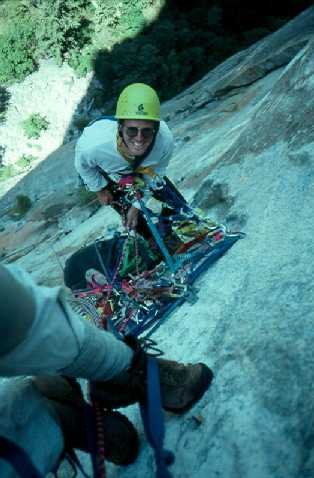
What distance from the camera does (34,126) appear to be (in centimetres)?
1770

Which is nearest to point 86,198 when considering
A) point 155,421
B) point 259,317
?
point 259,317

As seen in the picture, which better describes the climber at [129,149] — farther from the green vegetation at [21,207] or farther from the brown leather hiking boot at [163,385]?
the green vegetation at [21,207]

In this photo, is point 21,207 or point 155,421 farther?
point 21,207

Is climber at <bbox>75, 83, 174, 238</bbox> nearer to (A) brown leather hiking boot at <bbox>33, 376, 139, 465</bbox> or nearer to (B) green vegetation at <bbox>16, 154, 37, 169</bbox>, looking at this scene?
(A) brown leather hiking boot at <bbox>33, 376, 139, 465</bbox>

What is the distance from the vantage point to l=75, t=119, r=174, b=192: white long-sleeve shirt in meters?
3.35

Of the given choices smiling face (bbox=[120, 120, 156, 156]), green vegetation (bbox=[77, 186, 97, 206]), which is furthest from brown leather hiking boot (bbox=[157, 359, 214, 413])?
green vegetation (bbox=[77, 186, 97, 206])

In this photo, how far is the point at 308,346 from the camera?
6.24 ft

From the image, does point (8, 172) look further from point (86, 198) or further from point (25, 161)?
point (86, 198)

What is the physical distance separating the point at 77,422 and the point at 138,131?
2.11 meters

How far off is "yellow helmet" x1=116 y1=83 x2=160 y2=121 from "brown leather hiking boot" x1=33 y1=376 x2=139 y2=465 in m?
1.99

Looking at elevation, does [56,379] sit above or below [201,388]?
above

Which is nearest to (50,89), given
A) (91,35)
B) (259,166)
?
(91,35)

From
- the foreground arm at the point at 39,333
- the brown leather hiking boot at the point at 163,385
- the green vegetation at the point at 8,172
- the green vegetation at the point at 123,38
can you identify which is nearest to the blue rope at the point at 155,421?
the brown leather hiking boot at the point at 163,385

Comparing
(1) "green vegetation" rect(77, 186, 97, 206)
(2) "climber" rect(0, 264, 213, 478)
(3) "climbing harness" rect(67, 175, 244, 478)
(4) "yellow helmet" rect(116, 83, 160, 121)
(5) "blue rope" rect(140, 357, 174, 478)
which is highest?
(4) "yellow helmet" rect(116, 83, 160, 121)
